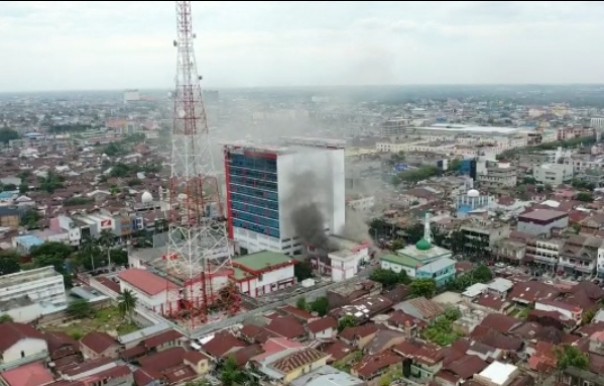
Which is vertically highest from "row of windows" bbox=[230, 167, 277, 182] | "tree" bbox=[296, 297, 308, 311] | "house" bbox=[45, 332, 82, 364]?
"row of windows" bbox=[230, 167, 277, 182]

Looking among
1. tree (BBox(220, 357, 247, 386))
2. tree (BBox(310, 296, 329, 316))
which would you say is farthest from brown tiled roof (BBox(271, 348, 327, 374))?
tree (BBox(310, 296, 329, 316))

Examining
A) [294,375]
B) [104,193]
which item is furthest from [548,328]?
[104,193]

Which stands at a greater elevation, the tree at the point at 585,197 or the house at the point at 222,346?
the tree at the point at 585,197

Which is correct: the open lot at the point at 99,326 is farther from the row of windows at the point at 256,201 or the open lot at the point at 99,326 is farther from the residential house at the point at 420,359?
the residential house at the point at 420,359

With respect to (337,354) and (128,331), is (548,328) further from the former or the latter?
(128,331)

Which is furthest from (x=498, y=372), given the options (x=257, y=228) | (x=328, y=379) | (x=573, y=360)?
(x=257, y=228)

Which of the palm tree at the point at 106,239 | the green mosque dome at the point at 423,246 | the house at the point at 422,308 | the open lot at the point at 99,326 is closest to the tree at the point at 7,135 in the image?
the palm tree at the point at 106,239

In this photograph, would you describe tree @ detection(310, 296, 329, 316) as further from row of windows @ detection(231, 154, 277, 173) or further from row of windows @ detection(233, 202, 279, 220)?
row of windows @ detection(231, 154, 277, 173)
